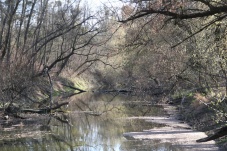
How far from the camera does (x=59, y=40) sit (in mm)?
47688

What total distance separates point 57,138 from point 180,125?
772 centimetres

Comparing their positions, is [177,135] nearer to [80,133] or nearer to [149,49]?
[80,133]

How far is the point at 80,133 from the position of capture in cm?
2111

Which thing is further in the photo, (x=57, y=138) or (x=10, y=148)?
(x=57, y=138)

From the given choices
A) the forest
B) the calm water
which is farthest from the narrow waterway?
the forest

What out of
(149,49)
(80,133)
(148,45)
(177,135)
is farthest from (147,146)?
(149,49)

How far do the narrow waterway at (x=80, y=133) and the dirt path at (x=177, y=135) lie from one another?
0.46 metres

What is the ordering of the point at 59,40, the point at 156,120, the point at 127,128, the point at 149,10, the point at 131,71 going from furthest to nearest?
1. the point at 59,40
2. the point at 131,71
3. the point at 156,120
4. the point at 127,128
5. the point at 149,10

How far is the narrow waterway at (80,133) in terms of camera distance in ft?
56.0

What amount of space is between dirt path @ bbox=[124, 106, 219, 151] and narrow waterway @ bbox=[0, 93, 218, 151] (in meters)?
0.46

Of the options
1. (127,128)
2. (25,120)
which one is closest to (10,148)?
(25,120)

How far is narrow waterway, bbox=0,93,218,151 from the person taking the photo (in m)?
17.1

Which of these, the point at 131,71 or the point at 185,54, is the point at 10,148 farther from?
the point at 131,71

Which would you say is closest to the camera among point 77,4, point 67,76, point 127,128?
point 127,128
